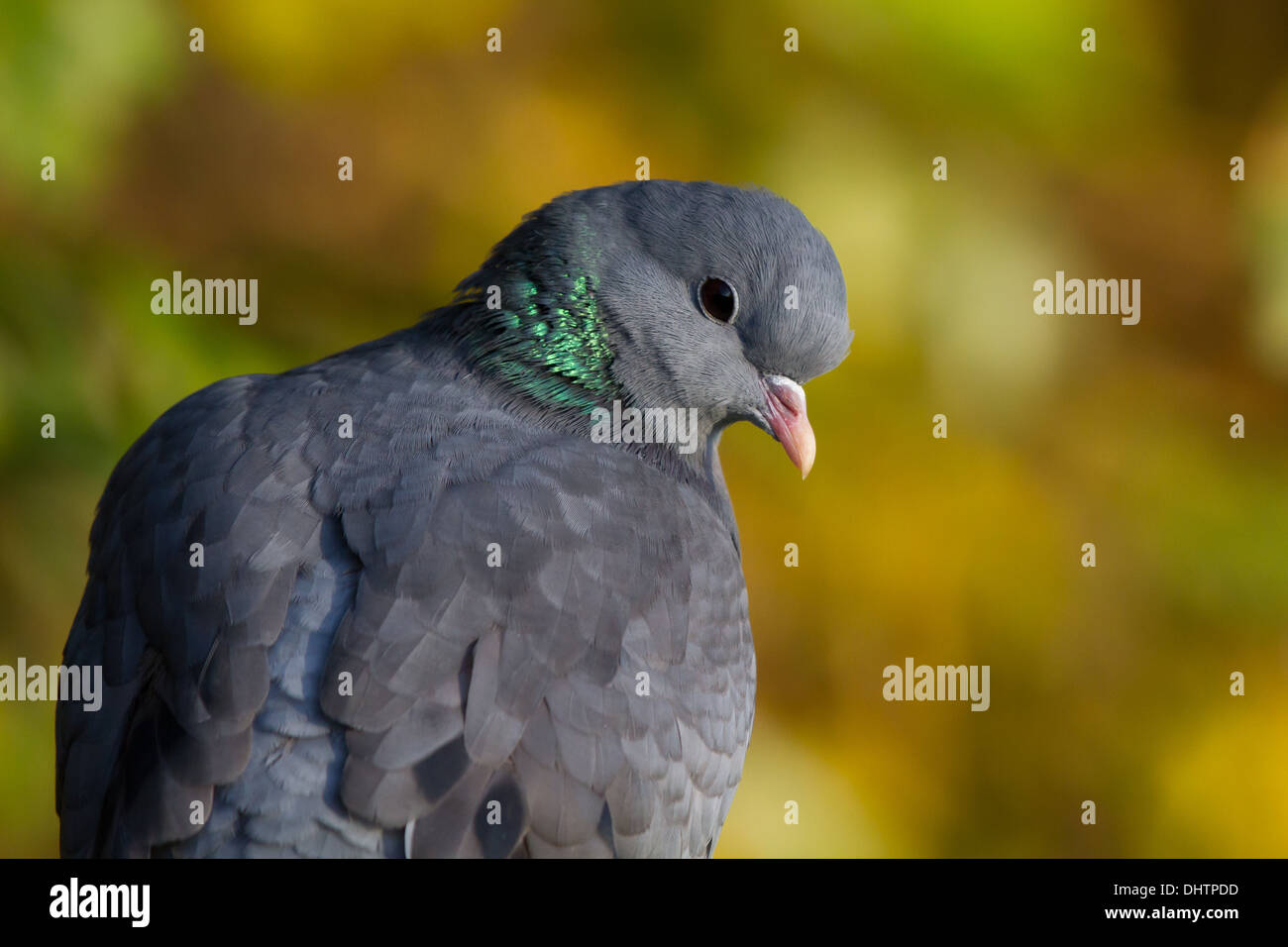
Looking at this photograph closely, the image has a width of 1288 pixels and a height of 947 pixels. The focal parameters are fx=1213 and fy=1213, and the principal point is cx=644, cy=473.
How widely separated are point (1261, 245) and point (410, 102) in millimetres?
4031

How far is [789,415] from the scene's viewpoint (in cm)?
357

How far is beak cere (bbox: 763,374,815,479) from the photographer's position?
3.56 metres

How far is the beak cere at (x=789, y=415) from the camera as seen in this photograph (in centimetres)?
356

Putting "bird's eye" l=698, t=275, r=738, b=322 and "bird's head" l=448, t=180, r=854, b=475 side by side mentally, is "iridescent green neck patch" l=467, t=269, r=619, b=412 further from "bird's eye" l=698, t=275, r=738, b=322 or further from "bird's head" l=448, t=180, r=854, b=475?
"bird's eye" l=698, t=275, r=738, b=322

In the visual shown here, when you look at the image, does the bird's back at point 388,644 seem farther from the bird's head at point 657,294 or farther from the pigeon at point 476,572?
the bird's head at point 657,294

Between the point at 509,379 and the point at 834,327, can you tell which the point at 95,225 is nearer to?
the point at 509,379

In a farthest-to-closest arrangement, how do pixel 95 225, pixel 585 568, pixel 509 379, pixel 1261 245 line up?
1. pixel 1261 245
2. pixel 95 225
3. pixel 509 379
4. pixel 585 568

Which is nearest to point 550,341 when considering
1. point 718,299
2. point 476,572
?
point 718,299

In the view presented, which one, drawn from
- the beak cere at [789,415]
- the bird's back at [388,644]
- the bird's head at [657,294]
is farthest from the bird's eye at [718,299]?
the bird's back at [388,644]

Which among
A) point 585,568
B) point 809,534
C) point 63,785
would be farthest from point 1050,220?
point 63,785

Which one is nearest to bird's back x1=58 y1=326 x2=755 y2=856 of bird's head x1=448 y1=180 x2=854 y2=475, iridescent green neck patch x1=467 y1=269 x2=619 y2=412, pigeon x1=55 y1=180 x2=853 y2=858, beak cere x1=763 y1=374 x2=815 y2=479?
pigeon x1=55 y1=180 x2=853 y2=858

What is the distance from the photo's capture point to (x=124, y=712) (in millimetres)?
2713

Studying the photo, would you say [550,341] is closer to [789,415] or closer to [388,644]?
[789,415]

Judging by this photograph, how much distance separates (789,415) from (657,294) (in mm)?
531
